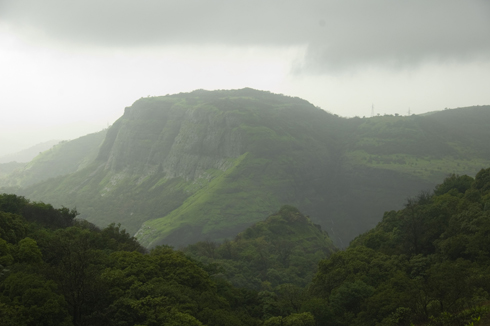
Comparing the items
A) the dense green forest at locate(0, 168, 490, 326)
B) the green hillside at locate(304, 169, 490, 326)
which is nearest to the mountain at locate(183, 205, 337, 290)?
the dense green forest at locate(0, 168, 490, 326)

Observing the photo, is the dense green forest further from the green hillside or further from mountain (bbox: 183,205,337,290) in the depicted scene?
mountain (bbox: 183,205,337,290)

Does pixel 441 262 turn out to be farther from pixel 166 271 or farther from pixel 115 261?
pixel 115 261

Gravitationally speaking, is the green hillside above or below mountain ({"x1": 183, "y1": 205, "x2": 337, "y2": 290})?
above

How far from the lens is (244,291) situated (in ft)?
188

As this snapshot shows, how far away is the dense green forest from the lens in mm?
32875

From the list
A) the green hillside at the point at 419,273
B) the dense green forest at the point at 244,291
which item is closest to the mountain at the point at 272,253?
the dense green forest at the point at 244,291

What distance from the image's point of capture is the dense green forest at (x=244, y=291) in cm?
3288

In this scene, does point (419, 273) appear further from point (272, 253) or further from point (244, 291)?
point (272, 253)

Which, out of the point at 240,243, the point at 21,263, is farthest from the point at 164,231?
the point at 21,263

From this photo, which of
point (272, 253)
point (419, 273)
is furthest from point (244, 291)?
point (272, 253)

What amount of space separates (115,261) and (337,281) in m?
28.9

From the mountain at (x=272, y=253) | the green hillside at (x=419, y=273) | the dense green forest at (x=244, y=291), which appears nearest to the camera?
the dense green forest at (x=244, y=291)

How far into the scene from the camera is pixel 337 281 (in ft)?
183

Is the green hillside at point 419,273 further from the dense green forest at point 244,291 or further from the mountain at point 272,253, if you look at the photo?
the mountain at point 272,253
